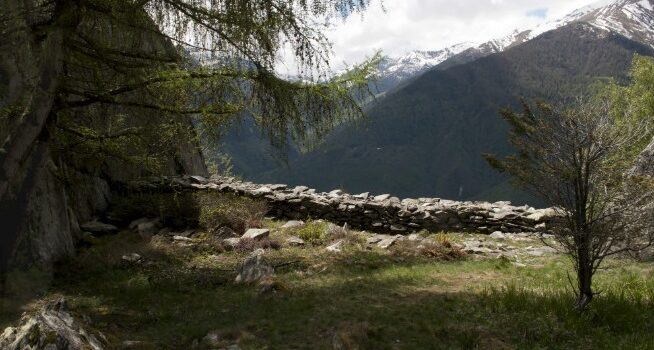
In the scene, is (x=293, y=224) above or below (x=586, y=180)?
below

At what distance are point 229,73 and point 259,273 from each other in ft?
12.3

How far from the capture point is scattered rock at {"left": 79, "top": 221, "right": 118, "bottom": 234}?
12.9 meters

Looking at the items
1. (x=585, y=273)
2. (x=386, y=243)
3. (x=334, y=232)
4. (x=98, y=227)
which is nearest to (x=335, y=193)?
(x=334, y=232)

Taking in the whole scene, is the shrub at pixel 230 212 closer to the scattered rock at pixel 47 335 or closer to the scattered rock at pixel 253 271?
the scattered rock at pixel 253 271

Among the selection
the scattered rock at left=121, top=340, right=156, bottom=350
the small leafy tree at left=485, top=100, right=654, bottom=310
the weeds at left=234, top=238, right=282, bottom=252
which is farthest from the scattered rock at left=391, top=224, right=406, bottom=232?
the scattered rock at left=121, top=340, right=156, bottom=350

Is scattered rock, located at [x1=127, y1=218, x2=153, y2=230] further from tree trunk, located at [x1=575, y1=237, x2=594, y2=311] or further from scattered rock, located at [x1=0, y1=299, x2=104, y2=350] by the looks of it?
tree trunk, located at [x1=575, y1=237, x2=594, y2=311]

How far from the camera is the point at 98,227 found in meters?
13.1

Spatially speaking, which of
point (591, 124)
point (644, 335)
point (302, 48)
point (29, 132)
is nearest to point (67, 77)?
point (29, 132)

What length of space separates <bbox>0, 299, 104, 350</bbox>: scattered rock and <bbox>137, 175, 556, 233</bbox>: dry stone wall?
31.7 ft

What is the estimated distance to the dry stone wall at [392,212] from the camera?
14406mm

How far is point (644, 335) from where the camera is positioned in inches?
223

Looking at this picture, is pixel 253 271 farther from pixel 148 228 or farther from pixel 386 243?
pixel 148 228

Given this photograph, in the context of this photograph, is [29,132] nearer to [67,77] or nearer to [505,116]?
[67,77]

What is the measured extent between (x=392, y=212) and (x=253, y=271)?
700 centimetres
